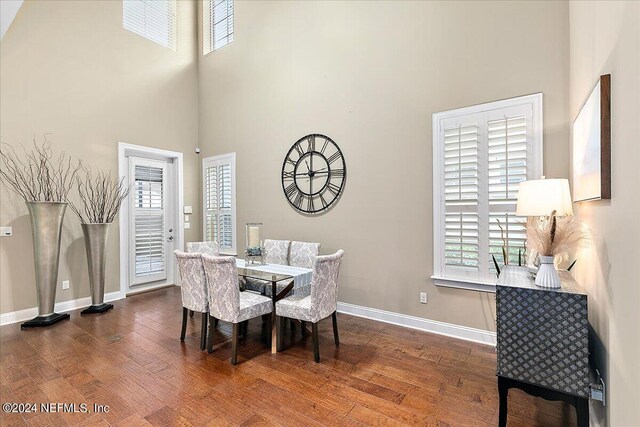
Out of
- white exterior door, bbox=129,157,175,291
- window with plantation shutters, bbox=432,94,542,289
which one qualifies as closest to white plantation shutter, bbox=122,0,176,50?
white exterior door, bbox=129,157,175,291

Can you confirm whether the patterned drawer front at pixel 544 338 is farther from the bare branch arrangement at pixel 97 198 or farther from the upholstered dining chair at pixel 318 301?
the bare branch arrangement at pixel 97 198

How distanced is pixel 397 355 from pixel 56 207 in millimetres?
4443

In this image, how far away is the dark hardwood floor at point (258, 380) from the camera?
2090mm

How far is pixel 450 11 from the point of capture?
3.35 metres

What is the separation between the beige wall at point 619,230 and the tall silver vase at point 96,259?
5.40 meters

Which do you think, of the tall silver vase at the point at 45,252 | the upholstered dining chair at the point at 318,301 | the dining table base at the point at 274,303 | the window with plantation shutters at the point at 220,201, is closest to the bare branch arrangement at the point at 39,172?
the tall silver vase at the point at 45,252

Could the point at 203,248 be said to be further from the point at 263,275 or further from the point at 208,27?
the point at 208,27

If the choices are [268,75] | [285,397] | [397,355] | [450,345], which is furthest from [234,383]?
[268,75]

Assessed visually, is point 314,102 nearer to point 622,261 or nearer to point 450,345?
point 450,345

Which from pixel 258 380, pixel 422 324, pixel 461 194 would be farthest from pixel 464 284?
pixel 258 380

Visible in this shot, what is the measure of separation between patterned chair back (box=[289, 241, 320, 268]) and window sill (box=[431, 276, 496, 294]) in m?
1.47

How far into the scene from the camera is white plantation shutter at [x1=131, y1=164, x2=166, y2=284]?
5.36m

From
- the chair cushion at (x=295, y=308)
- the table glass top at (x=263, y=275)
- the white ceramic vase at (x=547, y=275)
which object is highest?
the white ceramic vase at (x=547, y=275)

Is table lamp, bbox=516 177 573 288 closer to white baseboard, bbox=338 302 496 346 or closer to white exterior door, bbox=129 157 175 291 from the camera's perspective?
white baseboard, bbox=338 302 496 346
